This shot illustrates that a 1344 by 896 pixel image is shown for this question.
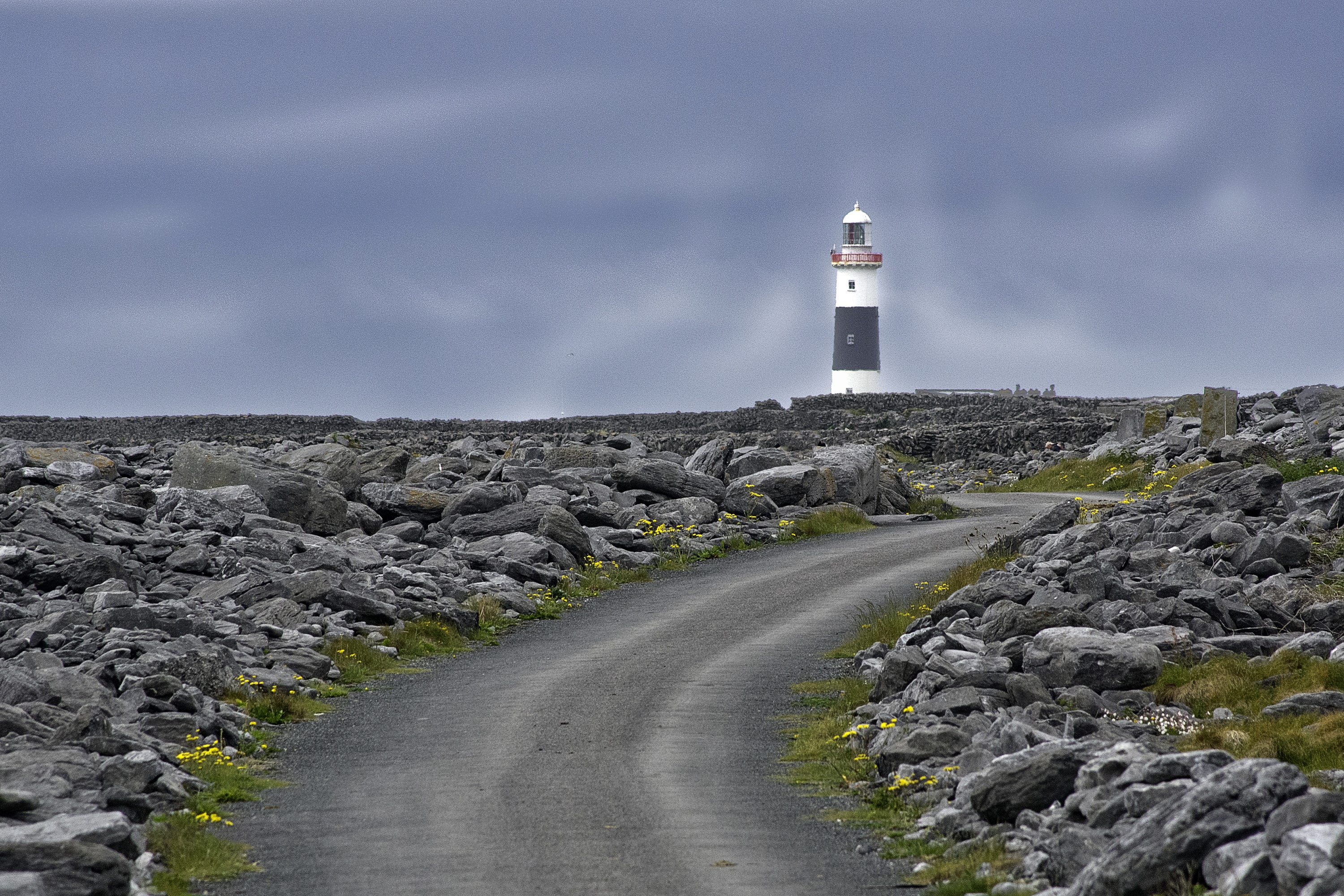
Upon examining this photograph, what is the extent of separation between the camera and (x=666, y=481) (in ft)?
114

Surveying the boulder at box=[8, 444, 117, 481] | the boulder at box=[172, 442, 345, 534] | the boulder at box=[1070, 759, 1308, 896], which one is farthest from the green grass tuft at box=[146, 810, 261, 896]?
the boulder at box=[8, 444, 117, 481]

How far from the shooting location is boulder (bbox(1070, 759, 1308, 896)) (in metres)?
8.20

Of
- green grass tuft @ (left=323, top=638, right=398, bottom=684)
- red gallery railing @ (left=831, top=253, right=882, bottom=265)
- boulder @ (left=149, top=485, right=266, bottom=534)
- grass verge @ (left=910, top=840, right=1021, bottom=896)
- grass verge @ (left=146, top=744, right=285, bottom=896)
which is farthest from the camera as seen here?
red gallery railing @ (left=831, top=253, right=882, bottom=265)

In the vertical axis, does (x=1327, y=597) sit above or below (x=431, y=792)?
above

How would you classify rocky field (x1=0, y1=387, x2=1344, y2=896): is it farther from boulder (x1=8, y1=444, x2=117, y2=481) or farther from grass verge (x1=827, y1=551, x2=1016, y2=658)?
grass verge (x1=827, y1=551, x2=1016, y2=658)

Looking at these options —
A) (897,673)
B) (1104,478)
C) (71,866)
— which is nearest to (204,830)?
(71,866)

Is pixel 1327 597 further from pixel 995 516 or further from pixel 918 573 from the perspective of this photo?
pixel 995 516

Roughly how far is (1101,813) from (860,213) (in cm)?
7224

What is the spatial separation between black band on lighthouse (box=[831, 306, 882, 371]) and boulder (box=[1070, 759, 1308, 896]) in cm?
7178

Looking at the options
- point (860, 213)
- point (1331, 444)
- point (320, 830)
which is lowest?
point (320, 830)

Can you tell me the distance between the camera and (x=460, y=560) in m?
26.6

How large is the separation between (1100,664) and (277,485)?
19176mm

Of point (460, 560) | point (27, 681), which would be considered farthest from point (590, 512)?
point (27, 681)

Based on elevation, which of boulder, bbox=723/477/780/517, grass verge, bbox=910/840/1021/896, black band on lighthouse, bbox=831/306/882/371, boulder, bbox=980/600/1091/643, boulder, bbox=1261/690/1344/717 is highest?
black band on lighthouse, bbox=831/306/882/371
